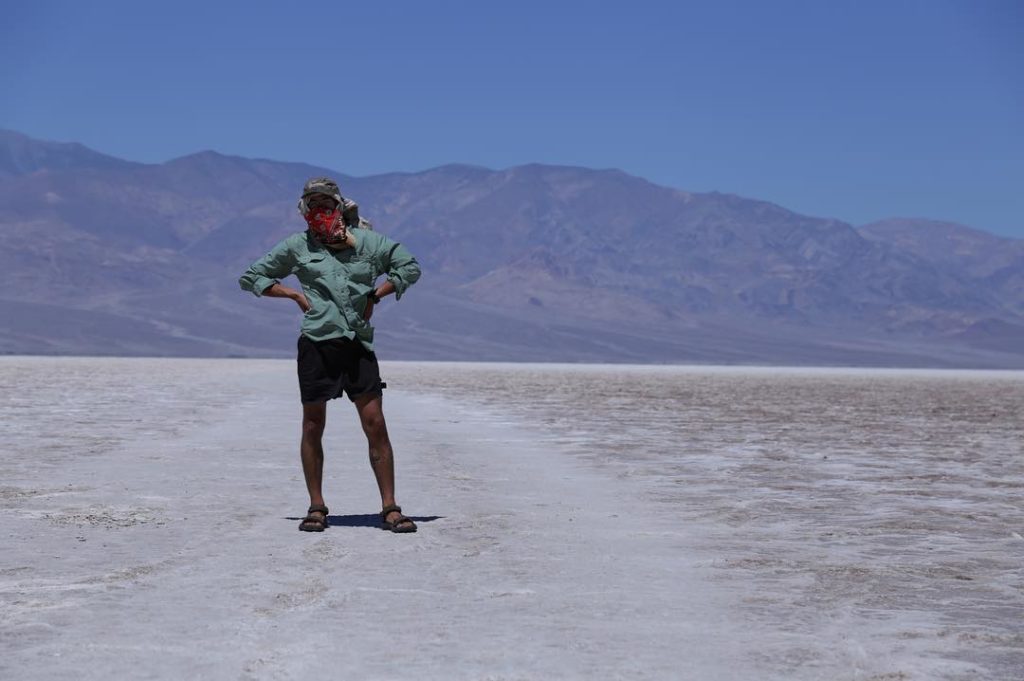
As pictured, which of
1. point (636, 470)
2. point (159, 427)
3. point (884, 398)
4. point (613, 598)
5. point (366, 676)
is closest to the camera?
point (366, 676)

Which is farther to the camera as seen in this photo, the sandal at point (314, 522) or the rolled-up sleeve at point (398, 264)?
the sandal at point (314, 522)

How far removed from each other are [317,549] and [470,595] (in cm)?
146

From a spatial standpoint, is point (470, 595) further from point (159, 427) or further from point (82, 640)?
point (159, 427)

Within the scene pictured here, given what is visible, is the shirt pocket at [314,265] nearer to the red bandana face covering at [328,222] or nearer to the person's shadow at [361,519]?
the red bandana face covering at [328,222]

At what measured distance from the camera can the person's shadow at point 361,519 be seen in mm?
8414

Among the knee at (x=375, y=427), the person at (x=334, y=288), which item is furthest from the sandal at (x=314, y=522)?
the knee at (x=375, y=427)

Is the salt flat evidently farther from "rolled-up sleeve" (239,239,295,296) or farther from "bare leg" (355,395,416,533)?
"rolled-up sleeve" (239,239,295,296)

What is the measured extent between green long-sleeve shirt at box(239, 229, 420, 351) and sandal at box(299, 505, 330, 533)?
952mm

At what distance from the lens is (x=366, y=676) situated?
180 inches

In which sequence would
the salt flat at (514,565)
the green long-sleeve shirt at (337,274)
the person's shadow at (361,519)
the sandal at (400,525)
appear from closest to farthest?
the salt flat at (514,565) → the green long-sleeve shirt at (337,274) → the sandal at (400,525) → the person's shadow at (361,519)

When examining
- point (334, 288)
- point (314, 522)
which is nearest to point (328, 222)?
point (334, 288)

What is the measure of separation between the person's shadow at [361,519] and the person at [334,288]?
48cm

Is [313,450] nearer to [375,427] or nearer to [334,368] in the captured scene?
[375,427]

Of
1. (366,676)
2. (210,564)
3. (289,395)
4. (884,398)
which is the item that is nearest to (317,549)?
(210,564)
